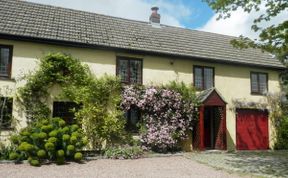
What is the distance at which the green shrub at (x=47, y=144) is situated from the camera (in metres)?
13.3

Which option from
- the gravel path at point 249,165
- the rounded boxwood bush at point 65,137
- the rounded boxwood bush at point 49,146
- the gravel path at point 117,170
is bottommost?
the gravel path at point 117,170

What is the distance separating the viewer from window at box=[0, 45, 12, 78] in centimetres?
1583

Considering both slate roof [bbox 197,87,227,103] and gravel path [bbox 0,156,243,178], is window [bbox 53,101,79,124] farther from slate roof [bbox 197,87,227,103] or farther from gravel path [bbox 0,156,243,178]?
slate roof [bbox 197,87,227,103]

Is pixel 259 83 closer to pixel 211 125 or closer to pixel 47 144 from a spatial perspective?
pixel 211 125

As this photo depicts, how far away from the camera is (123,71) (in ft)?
60.4

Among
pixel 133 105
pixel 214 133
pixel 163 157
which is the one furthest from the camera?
pixel 214 133

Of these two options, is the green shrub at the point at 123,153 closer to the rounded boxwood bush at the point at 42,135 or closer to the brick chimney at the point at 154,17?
the rounded boxwood bush at the point at 42,135

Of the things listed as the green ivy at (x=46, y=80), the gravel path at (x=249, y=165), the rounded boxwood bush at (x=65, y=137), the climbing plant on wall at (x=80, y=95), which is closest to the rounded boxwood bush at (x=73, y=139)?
the rounded boxwood bush at (x=65, y=137)

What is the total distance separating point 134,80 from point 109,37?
3.03 metres

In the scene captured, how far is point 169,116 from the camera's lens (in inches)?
712

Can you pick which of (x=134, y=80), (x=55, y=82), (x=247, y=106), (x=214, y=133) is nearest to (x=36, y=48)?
(x=55, y=82)

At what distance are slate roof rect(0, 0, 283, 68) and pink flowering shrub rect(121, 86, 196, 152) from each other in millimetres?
2676

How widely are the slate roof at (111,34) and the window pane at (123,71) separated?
0.92 metres

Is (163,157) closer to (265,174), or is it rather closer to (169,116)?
(169,116)
